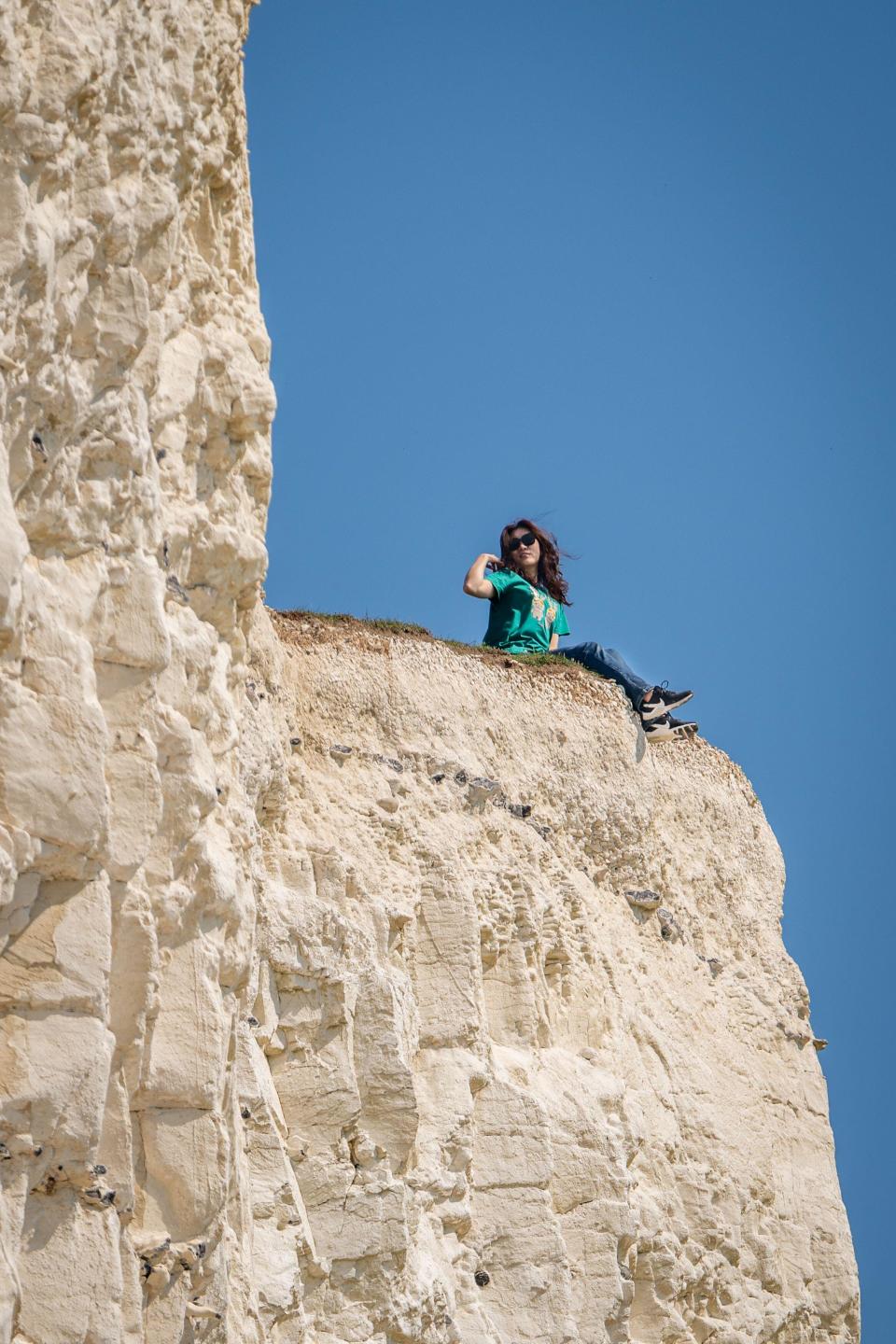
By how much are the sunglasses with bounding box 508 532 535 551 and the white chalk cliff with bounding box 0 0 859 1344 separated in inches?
50.8

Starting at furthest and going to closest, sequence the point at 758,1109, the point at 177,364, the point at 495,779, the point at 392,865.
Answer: the point at 758,1109, the point at 495,779, the point at 392,865, the point at 177,364

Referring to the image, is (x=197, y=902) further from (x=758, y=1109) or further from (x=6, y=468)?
(x=758, y=1109)

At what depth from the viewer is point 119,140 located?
26.5 feet

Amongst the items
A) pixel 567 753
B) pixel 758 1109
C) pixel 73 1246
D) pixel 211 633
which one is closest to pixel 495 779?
pixel 567 753

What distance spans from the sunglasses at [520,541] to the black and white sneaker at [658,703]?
1.63 meters

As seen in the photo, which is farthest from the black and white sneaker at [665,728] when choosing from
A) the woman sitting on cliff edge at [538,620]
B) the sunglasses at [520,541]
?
the sunglasses at [520,541]

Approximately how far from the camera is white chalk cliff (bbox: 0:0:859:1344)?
285 inches

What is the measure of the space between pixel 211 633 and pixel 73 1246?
3139mm

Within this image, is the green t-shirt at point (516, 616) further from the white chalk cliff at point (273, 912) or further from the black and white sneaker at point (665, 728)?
the black and white sneaker at point (665, 728)

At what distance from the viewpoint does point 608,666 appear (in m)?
15.7

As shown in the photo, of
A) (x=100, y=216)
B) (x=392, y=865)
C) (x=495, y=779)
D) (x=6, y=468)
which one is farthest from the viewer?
(x=495, y=779)

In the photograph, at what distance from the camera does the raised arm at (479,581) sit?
15.3 metres

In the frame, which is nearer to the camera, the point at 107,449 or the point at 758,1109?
the point at 107,449

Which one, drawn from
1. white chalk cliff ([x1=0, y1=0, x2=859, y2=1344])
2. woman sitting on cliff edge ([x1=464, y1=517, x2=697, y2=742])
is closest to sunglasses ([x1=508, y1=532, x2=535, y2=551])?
woman sitting on cliff edge ([x1=464, y1=517, x2=697, y2=742])
